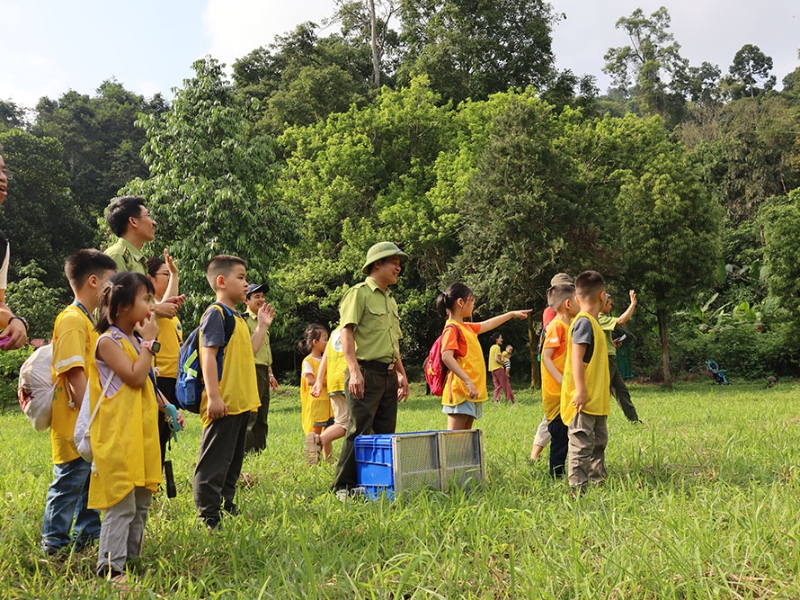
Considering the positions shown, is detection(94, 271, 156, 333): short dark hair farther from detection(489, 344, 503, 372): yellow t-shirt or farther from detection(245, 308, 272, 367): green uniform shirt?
detection(489, 344, 503, 372): yellow t-shirt

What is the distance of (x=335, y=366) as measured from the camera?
7.02 m

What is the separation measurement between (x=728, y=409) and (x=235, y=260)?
992cm

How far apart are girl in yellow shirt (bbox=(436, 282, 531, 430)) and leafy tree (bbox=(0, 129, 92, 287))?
29.2 m

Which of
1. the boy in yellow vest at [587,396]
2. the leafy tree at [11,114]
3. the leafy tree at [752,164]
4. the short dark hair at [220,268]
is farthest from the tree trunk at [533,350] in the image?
the leafy tree at [11,114]

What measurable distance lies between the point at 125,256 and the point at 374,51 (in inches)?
1308

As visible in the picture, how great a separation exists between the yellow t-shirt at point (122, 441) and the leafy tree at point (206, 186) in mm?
14009

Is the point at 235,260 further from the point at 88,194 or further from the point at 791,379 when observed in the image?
the point at 88,194

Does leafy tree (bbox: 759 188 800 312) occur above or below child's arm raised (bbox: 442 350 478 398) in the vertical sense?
above

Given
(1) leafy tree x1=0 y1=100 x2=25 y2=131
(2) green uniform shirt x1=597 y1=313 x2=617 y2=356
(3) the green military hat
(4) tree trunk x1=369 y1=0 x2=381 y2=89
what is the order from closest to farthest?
(3) the green military hat → (2) green uniform shirt x1=597 y1=313 x2=617 y2=356 → (4) tree trunk x1=369 y1=0 x2=381 y2=89 → (1) leafy tree x1=0 y1=100 x2=25 y2=131

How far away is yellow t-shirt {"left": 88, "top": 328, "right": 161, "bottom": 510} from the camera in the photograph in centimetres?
347

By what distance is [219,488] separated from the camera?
454cm

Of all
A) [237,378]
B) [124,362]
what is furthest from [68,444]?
[237,378]

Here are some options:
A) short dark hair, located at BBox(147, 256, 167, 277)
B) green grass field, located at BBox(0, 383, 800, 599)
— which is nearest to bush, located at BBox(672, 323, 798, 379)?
green grass field, located at BBox(0, 383, 800, 599)

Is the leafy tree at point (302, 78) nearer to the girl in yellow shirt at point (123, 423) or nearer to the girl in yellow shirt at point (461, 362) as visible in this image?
the girl in yellow shirt at point (461, 362)
